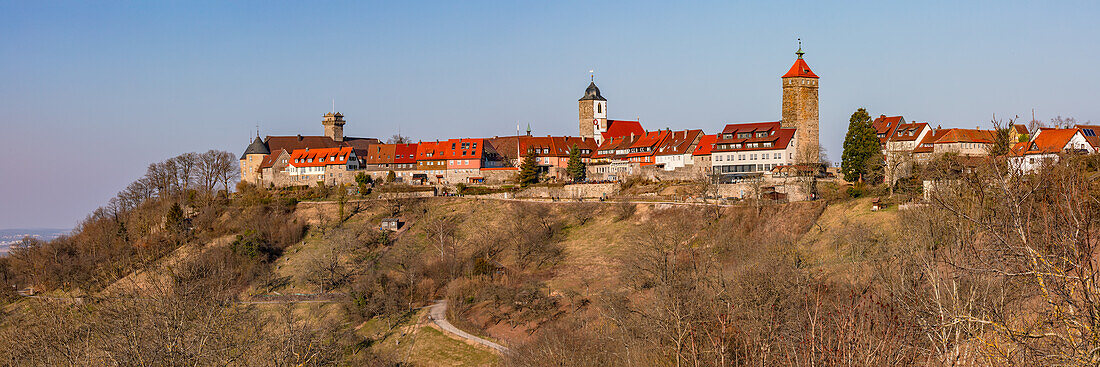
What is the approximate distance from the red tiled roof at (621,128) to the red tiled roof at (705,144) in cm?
1612

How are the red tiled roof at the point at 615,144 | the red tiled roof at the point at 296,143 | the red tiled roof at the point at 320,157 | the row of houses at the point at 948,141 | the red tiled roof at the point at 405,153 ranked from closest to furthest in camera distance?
1. the row of houses at the point at 948,141
2. the red tiled roof at the point at 615,144
3. the red tiled roof at the point at 320,157
4. the red tiled roof at the point at 405,153
5. the red tiled roof at the point at 296,143

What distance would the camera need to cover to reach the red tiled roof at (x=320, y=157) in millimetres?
80250

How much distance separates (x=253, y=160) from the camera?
86.9 meters

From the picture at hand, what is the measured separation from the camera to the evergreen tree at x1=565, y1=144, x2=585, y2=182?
73.8 metres

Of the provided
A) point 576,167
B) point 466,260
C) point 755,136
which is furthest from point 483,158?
point 755,136

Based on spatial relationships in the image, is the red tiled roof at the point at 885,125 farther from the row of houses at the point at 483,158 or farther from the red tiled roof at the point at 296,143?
the red tiled roof at the point at 296,143

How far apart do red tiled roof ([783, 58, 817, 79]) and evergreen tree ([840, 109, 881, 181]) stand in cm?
940

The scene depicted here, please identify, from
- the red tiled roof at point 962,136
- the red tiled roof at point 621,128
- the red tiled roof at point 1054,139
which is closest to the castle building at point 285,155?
the red tiled roof at point 621,128

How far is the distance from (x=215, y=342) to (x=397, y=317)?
1952 cm

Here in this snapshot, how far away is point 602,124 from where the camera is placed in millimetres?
86625

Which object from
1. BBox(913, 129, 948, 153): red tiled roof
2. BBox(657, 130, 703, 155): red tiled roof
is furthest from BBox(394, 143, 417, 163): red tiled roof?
BBox(913, 129, 948, 153): red tiled roof

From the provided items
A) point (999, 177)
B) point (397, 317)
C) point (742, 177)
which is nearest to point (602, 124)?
point (742, 177)

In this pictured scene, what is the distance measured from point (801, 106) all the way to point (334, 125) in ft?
188

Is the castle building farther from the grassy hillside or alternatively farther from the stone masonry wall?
the stone masonry wall
